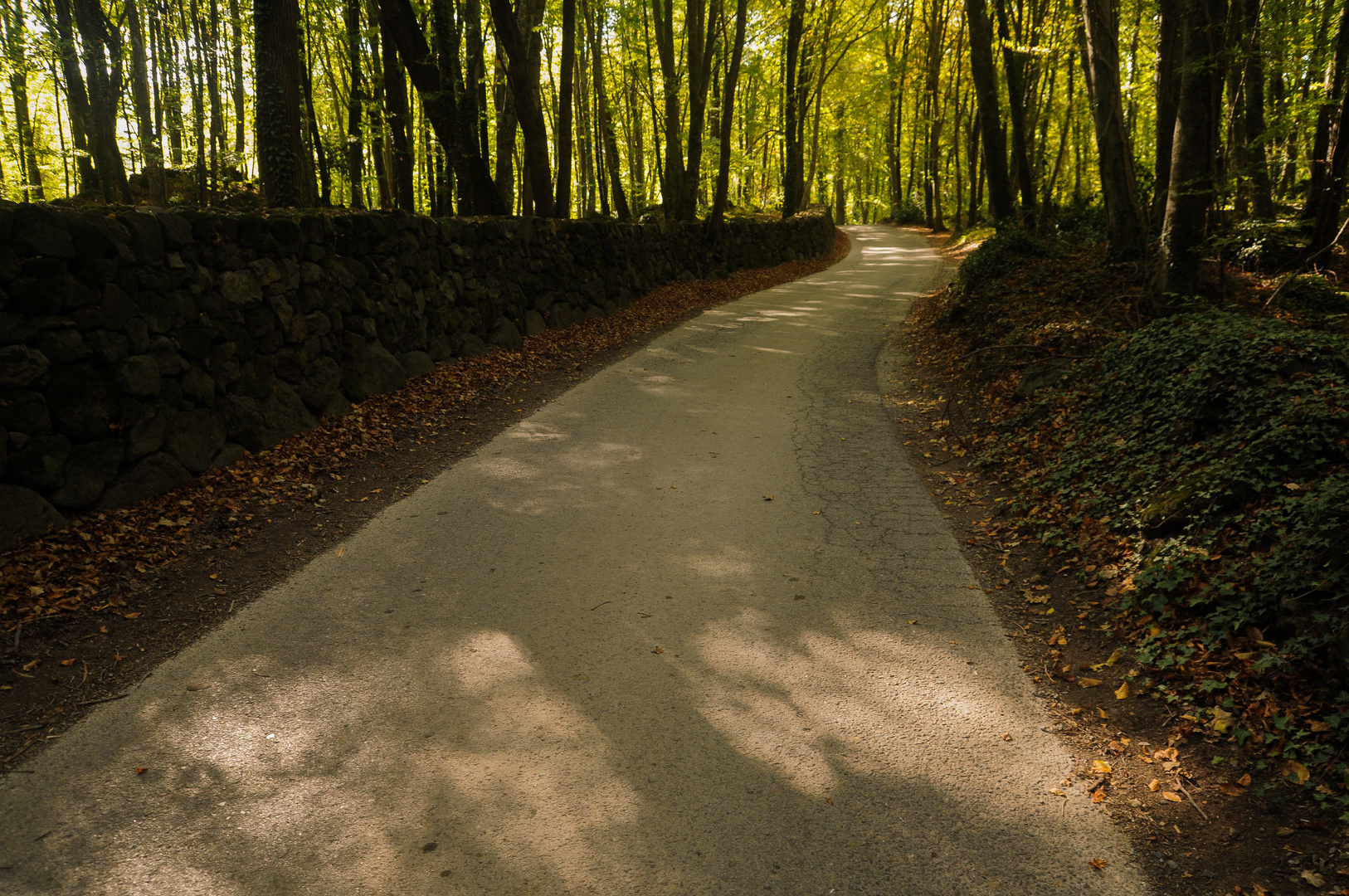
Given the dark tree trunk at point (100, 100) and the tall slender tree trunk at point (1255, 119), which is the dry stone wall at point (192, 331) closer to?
the dark tree trunk at point (100, 100)

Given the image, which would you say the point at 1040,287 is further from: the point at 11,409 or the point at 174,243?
the point at 11,409

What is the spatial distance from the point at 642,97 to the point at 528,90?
15832mm

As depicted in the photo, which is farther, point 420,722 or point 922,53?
point 922,53

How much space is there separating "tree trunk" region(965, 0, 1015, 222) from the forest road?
1315 cm

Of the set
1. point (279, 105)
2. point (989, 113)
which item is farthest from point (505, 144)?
point (989, 113)

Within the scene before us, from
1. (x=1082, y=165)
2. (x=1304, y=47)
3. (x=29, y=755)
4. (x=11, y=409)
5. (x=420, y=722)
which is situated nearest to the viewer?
(x=29, y=755)

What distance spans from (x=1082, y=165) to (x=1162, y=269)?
24302mm

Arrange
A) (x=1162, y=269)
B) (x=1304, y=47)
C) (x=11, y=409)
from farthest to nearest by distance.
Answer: (x=1304, y=47) → (x=1162, y=269) → (x=11, y=409)

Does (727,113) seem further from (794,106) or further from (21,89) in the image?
(21,89)

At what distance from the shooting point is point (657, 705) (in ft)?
11.7

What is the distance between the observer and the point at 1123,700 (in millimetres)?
3572

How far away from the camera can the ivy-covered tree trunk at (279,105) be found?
29.9ft

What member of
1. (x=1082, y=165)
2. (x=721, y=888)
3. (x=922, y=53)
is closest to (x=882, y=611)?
(x=721, y=888)

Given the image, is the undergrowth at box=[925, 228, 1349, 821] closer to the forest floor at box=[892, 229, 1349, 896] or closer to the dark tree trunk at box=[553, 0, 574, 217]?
the forest floor at box=[892, 229, 1349, 896]
